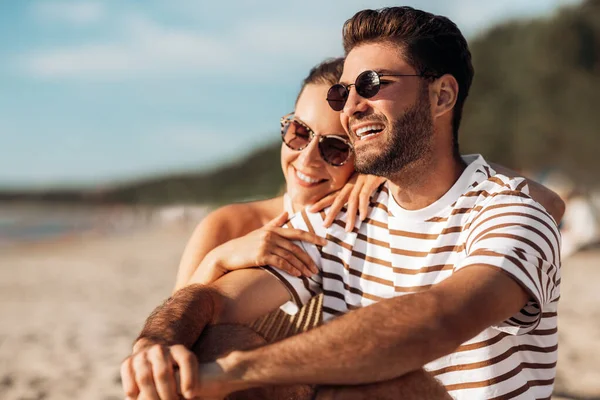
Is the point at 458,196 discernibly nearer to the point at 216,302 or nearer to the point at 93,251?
the point at 216,302

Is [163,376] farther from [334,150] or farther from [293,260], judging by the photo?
[334,150]

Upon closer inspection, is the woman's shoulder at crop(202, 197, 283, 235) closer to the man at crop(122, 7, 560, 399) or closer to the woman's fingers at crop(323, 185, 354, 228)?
the man at crop(122, 7, 560, 399)

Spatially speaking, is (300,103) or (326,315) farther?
(300,103)

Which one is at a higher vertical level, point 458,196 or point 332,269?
point 458,196

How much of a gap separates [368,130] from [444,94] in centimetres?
41

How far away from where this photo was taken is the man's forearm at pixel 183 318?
2.48 m

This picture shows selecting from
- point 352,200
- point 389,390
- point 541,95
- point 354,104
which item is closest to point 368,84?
point 354,104

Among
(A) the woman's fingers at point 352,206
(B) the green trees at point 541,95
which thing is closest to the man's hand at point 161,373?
(A) the woman's fingers at point 352,206

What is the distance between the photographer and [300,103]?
12.1ft

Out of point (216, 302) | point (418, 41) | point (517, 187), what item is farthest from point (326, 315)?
point (418, 41)

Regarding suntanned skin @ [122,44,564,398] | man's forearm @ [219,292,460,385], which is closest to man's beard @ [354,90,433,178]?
suntanned skin @ [122,44,564,398]

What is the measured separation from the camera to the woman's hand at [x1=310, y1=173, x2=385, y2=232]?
3096mm

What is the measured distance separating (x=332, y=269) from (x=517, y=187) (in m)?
0.91

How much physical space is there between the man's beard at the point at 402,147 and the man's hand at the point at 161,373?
3.92 feet
